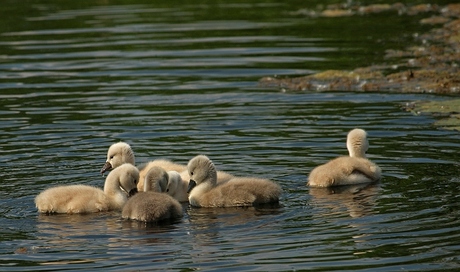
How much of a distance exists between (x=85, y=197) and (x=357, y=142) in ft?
10.6

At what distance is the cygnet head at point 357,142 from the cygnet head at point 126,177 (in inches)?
101

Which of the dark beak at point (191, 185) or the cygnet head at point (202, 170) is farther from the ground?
the cygnet head at point (202, 170)

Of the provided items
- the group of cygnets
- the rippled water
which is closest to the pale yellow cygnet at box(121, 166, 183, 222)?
the group of cygnets

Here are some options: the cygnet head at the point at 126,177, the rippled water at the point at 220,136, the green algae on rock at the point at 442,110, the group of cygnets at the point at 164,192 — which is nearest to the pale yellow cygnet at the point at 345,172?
the group of cygnets at the point at 164,192

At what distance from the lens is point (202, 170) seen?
436 inches

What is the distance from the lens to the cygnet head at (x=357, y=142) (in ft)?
40.3

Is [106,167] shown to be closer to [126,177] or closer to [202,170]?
[126,177]

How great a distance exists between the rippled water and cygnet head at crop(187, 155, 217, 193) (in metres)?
0.36

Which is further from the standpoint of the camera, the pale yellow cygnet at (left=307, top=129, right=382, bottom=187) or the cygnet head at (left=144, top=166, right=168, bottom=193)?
the pale yellow cygnet at (left=307, top=129, right=382, bottom=187)

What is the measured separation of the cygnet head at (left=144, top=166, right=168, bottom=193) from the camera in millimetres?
11047

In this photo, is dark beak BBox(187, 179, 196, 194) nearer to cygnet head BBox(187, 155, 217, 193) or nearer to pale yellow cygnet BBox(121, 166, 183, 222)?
cygnet head BBox(187, 155, 217, 193)

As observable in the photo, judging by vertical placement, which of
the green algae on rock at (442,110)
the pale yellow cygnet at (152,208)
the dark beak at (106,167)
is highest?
the green algae on rock at (442,110)

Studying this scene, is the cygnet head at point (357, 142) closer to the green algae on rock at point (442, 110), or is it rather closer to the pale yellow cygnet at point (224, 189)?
the pale yellow cygnet at point (224, 189)

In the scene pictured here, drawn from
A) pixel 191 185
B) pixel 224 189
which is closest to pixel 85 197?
pixel 191 185
